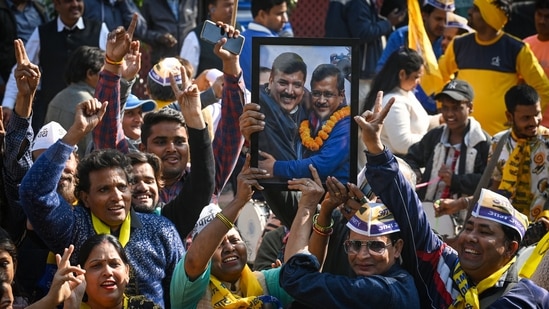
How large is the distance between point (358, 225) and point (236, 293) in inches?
29.2

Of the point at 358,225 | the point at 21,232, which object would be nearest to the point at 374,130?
the point at 358,225

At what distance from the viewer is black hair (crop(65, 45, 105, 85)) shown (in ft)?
30.7

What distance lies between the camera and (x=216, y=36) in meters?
7.33

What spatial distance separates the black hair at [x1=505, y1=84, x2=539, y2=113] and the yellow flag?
2.06 m

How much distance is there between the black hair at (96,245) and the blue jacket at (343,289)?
813 mm

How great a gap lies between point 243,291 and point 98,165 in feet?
3.35

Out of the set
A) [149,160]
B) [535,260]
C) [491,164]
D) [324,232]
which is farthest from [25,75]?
[491,164]

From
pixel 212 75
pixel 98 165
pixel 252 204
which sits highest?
pixel 98 165

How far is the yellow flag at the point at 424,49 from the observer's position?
11422 millimetres

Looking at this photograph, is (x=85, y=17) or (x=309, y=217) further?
(x=85, y=17)

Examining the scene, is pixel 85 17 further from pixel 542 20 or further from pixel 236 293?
pixel 236 293

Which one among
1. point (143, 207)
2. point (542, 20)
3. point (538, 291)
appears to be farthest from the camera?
point (542, 20)

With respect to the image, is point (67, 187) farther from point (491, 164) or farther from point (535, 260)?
point (491, 164)

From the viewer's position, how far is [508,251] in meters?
6.66
